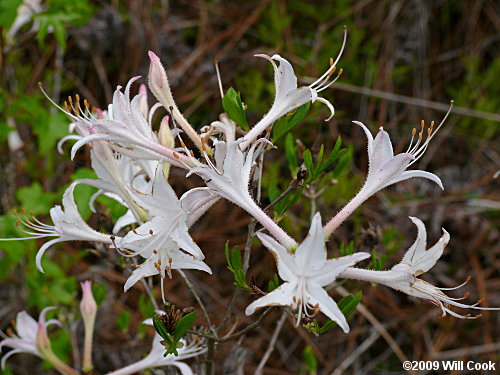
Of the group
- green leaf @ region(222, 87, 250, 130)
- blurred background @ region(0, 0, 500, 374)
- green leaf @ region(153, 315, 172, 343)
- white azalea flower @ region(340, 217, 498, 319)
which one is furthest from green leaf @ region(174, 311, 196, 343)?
blurred background @ region(0, 0, 500, 374)

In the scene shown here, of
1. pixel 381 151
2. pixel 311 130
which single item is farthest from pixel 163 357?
pixel 311 130

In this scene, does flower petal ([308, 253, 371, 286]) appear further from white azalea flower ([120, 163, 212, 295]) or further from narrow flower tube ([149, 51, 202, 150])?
narrow flower tube ([149, 51, 202, 150])

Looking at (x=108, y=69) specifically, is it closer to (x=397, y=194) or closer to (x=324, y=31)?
(x=324, y=31)

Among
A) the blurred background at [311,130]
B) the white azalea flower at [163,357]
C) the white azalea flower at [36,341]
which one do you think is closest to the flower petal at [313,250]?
the white azalea flower at [163,357]

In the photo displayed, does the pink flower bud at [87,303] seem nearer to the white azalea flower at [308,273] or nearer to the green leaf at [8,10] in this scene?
the white azalea flower at [308,273]

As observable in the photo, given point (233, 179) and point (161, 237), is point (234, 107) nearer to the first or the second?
point (233, 179)

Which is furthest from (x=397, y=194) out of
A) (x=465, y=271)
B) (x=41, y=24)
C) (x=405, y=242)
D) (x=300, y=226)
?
(x=41, y=24)
